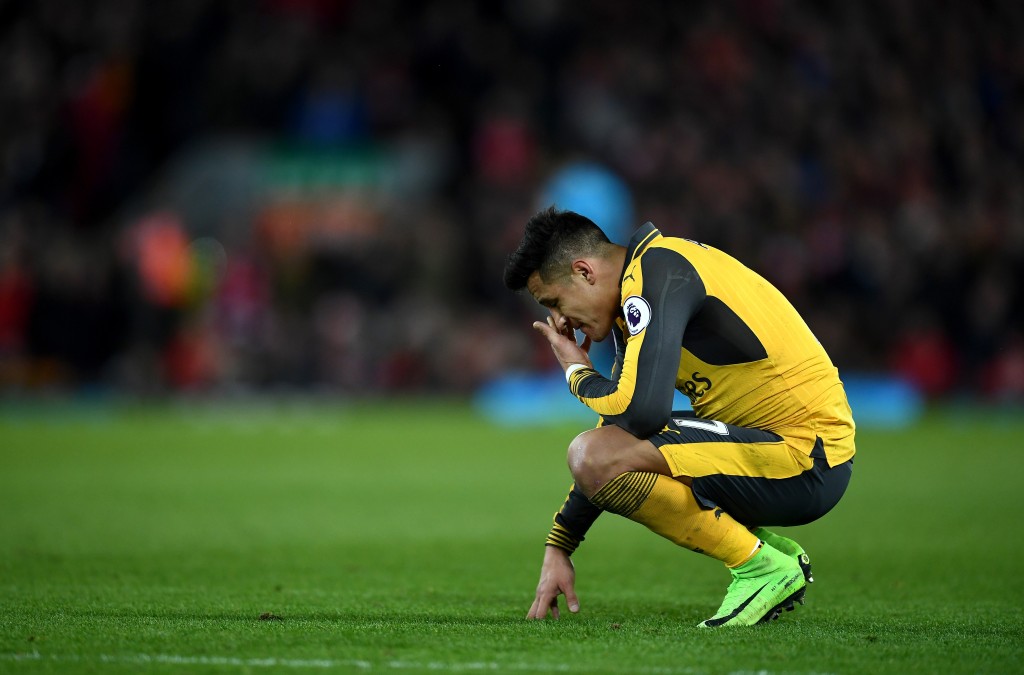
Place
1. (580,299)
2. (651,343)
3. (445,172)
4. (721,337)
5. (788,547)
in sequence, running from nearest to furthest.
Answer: (651,343) → (721,337) → (580,299) → (788,547) → (445,172)

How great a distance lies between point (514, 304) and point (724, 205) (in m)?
3.70

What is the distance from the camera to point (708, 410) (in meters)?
5.14

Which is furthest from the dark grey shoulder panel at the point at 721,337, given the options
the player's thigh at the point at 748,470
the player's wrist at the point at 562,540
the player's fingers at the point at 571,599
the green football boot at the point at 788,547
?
the player's fingers at the point at 571,599

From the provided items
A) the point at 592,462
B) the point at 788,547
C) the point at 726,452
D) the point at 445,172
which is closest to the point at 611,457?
the point at 592,462

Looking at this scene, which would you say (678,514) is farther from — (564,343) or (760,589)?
(564,343)

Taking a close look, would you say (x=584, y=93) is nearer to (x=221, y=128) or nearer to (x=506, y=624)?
(x=221, y=128)

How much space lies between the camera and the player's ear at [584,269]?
498 cm

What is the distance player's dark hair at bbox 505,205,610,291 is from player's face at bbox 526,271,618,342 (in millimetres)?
45

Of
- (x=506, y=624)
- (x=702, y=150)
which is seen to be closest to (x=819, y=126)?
(x=702, y=150)

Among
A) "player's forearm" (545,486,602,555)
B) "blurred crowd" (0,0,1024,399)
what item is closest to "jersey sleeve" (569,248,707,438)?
"player's forearm" (545,486,602,555)

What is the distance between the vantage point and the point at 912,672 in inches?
158

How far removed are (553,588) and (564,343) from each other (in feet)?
3.18

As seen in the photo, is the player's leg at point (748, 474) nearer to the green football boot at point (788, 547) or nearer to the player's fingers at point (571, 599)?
the green football boot at point (788, 547)

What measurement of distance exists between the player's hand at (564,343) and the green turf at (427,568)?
101cm
